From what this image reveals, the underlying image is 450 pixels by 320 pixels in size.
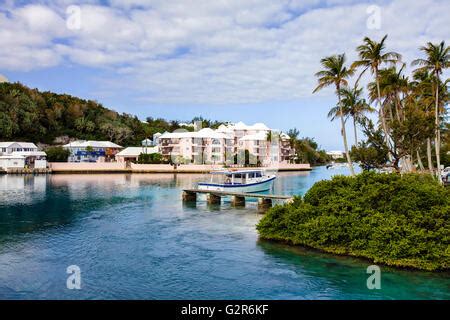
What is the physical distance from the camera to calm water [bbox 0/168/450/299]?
15.2 m

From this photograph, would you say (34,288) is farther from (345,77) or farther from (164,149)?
(164,149)

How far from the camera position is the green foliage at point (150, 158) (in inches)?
4033

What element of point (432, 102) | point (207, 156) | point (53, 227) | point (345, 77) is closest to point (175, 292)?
point (53, 227)

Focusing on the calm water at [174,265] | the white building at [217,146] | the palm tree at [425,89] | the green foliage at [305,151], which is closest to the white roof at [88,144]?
the white building at [217,146]

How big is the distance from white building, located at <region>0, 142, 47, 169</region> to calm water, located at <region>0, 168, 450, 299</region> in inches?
2602

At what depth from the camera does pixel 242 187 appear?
4816 centimetres

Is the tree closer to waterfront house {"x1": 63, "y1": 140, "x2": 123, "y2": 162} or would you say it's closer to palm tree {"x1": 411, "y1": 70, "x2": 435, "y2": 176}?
palm tree {"x1": 411, "y1": 70, "x2": 435, "y2": 176}

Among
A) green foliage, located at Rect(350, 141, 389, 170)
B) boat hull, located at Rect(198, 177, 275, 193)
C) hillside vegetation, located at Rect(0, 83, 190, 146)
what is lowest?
boat hull, located at Rect(198, 177, 275, 193)

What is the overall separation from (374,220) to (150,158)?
88.9 metres

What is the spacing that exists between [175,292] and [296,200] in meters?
10.3

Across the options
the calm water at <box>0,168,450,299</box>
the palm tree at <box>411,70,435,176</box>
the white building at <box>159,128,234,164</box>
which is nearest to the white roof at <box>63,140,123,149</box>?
the white building at <box>159,128,234,164</box>

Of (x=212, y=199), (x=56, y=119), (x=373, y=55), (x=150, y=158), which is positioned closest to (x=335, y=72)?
(x=373, y=55)

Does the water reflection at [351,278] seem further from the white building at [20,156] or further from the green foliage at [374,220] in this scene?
the white building at [20,156]

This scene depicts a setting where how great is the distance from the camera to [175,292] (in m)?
15.3
